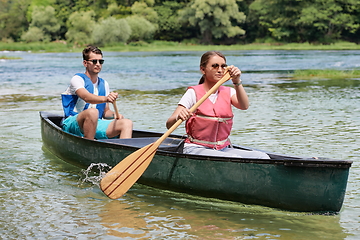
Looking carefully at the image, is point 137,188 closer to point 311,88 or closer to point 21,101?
point 21,101

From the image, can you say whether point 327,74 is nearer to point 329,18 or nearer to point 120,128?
point 120,128

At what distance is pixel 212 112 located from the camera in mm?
4789

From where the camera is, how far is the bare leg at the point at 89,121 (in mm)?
5961

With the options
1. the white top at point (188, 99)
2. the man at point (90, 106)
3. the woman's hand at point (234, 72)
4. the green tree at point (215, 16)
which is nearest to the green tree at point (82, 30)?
the green tree at point (215, 16)

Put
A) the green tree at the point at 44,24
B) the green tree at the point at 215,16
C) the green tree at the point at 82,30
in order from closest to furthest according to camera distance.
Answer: the green tree at the point at 215,16 → the green tree at the point at 82,30 → the green tree at the point at 44,24

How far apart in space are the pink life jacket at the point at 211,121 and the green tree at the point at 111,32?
53.9 metres

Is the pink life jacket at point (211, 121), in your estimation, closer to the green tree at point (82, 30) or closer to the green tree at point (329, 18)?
the green tree at point (329, 18)

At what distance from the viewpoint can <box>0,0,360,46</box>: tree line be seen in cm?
5906

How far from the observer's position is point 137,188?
18.5ft

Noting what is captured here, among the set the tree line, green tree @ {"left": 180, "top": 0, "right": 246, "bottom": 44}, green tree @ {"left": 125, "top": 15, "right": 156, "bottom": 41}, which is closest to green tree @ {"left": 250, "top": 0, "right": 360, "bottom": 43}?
the tree line

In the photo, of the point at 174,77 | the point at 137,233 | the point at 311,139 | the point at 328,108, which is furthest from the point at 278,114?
the point at 174,77

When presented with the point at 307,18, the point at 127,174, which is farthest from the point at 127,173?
the point at 307,18

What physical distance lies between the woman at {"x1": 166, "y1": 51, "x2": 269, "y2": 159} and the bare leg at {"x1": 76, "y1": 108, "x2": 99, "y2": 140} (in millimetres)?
1393

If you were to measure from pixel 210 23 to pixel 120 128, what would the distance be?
198 feet
